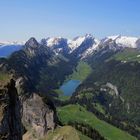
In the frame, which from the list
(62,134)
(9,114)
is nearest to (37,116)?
(62,134)

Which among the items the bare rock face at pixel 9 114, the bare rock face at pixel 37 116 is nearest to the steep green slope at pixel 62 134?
the bare rock face at pixel 37 116

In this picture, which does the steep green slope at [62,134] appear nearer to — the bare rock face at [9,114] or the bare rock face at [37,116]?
the bare rock face at [37,116]

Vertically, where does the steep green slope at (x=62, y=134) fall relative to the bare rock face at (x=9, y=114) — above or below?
below

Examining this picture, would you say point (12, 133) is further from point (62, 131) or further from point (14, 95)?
point (62, 131)

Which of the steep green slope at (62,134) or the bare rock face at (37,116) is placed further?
the bare rock face at (37,116)

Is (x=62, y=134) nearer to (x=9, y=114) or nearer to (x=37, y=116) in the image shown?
(x=37, y=116)

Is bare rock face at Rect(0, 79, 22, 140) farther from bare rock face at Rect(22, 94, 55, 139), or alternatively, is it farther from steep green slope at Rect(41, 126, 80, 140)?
bare rock face at Rect(22, 94, 55, 139)

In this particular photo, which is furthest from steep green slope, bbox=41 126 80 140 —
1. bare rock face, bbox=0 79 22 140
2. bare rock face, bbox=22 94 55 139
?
bare rock face, bbox=0 79 22 140
